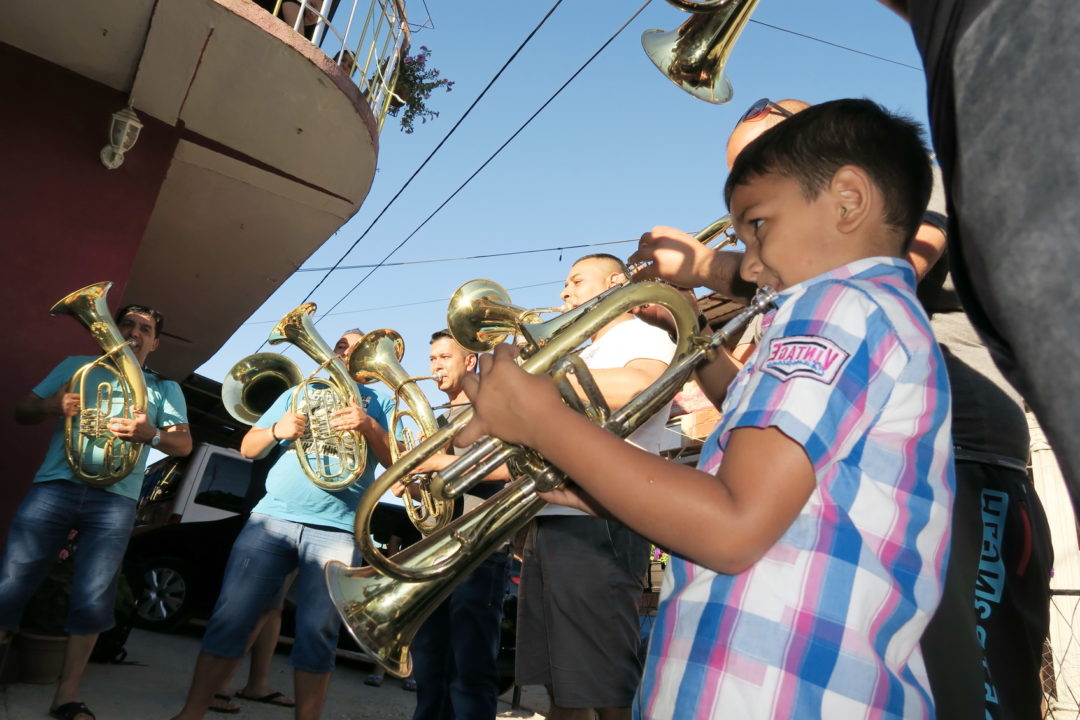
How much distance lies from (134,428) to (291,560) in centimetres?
101

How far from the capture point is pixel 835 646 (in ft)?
3.29

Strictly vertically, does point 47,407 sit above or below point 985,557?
below

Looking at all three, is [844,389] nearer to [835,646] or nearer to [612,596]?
[835,646]

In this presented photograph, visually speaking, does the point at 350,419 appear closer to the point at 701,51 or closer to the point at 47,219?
the point at 701,51

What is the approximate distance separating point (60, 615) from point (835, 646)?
4403mm

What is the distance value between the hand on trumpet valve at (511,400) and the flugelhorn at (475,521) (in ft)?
0.63

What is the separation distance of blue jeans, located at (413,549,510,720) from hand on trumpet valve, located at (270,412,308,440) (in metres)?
1.07

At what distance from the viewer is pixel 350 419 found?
3.79 meters

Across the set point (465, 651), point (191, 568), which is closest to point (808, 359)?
point (465, 651)

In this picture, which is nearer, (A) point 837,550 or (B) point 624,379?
(A) point 837,550

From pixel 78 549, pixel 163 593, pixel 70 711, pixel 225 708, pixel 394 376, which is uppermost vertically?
pixel 394 376

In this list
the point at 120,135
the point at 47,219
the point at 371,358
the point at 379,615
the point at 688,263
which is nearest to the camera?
the point at 688,263

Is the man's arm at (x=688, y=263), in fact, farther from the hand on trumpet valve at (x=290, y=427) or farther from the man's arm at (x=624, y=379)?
the hand on trumpet valve at (x=290, y=427)

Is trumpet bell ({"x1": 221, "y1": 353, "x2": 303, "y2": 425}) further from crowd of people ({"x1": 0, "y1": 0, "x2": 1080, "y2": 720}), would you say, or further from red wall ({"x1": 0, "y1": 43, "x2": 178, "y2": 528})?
crowd of people ({"x1": 0, "y1": 0, "x2": 1080, "y2": 720})
